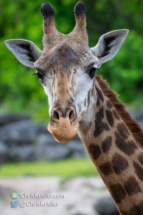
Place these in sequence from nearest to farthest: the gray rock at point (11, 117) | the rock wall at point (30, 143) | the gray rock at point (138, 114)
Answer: the gray rock at point (138, 114) → the rock wall at point (30, 143) → the gray rock at point (11, 117)

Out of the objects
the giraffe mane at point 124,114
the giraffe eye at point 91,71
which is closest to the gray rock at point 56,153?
the giraffe mane at point 124,114

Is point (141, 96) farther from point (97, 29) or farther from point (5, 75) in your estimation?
point (5, 75)

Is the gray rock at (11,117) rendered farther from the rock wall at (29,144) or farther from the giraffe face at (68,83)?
the giraffe face at (68,83)

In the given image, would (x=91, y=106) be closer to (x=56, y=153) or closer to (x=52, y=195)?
(x=52, y=195)

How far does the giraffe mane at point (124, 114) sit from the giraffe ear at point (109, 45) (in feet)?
1.45

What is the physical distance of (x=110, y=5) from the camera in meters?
20.6

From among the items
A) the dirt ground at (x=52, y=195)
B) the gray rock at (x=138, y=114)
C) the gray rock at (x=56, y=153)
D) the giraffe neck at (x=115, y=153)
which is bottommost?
the gray rock at (x=56, y=153)

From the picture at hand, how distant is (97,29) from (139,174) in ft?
59.0

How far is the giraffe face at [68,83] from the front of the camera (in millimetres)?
2826

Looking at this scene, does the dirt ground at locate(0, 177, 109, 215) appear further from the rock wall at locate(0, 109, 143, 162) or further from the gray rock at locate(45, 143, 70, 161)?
the rock wall at locate(0, 109, 143, 162)

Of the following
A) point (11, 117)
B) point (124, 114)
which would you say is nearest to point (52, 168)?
point (11, 117)

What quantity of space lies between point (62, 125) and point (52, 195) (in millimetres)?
7102

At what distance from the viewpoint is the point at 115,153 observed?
345cm

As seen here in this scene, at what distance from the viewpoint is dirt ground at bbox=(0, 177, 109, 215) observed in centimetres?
844
